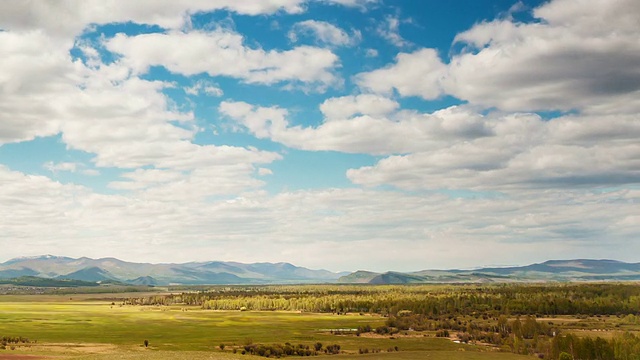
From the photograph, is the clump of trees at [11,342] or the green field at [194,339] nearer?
the green field at [194,339]

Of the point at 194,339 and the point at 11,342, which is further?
the point at 194,339

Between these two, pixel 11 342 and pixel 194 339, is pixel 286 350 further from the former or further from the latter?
pixel 11 342

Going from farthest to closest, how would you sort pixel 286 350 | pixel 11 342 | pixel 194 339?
pixel 194 339 → pixel 11 342 → pixel 286 350

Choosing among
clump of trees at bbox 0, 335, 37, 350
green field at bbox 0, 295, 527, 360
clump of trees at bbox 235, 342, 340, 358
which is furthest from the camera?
clump of trees at bbox 235, 342, 340, 358

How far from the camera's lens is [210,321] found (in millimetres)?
187250

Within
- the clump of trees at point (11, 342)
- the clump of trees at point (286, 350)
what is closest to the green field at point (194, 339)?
the clump of trees at point (11, 342)

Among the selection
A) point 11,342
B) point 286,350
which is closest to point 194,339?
point 286,350

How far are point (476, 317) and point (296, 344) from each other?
99.9m

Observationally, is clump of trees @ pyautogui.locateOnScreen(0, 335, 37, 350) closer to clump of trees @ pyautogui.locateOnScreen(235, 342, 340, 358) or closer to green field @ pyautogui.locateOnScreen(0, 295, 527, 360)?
green field @ pyautogui.locateOnScreen(0, 295, 527, 360)

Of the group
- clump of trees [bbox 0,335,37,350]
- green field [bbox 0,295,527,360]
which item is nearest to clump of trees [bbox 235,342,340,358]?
green field [bbox 0,295,527,360]

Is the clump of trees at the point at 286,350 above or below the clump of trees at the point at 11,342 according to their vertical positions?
below

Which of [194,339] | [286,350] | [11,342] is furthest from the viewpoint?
[194,339]

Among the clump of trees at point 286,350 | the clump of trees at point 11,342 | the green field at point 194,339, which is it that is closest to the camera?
the green field at point 194,339

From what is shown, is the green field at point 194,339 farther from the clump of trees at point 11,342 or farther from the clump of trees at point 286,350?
the clump of trees at point 286,350
